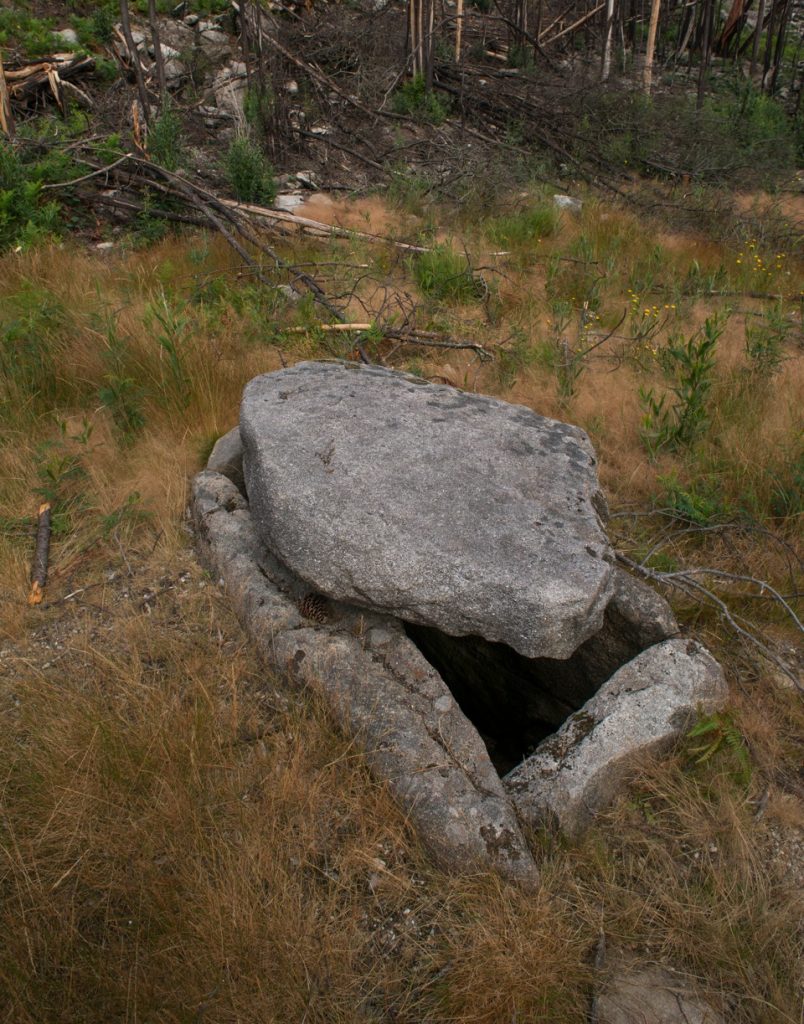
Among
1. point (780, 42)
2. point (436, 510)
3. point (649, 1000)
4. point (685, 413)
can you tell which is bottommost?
point (649, 1000)

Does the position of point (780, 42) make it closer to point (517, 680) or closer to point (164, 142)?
point (164, 142)

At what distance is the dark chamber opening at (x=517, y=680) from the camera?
267 cm

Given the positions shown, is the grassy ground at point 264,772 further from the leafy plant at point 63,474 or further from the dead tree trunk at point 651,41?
the dead tree trunk at point 651,41

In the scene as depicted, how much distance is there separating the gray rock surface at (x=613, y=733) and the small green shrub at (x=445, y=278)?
356 cm

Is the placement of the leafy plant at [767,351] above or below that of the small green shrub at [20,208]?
below

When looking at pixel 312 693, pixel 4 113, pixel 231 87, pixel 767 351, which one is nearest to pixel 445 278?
pixel 767 351

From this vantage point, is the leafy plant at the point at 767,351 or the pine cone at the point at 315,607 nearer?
the pine cone at the point at 315,607

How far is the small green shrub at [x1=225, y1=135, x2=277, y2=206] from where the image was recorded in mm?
6219

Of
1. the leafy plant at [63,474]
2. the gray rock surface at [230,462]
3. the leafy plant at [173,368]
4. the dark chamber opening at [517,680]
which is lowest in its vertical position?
the dark chamber opening at [517,680]

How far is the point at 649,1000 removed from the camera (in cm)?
168

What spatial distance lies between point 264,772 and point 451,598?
0.74 metres

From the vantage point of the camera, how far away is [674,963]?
1774mm

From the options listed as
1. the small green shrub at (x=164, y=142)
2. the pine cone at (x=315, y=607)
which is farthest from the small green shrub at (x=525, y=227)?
the pine cone at (x=315, y=607)

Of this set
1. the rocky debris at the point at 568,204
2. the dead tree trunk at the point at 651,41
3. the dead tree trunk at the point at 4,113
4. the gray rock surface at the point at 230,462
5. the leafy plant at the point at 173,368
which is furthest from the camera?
the dead tree trunk at the point at 651,41
